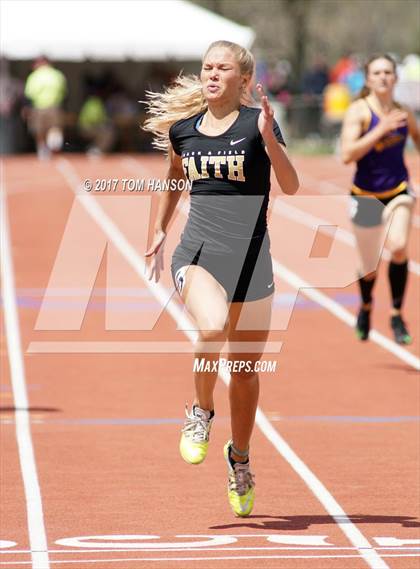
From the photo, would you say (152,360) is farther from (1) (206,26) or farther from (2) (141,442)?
(1) (206,26)

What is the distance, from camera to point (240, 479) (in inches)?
292

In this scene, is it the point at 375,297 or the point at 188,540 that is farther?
the point at 375,297

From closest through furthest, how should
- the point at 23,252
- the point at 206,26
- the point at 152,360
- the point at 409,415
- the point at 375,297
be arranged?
the point at 409,415
the point at 152,360
the point at 375,297
the point at 23,252
the point at 206,26

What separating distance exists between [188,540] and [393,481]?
174 cm

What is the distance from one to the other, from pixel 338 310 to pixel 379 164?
3.66 meters

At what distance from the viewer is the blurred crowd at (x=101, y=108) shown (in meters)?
35.0

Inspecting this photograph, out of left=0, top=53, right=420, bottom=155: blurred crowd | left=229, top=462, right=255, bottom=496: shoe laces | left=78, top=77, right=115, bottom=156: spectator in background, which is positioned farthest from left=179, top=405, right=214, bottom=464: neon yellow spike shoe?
left=78, top=77, right=115, bottom=156: spectator in background

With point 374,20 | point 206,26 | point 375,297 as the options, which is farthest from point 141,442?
point 374,20

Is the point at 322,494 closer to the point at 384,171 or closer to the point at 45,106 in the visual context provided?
the point at 384,171

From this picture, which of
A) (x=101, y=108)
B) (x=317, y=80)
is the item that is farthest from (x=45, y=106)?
(x=317, y=80)

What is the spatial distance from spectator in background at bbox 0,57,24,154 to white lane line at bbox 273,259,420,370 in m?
18.7

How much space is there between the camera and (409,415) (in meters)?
10.6

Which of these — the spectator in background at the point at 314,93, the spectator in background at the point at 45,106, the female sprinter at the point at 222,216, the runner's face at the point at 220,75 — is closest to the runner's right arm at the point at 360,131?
the female sprinter at the point at 222,216

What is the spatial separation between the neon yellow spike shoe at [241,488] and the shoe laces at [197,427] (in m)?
0.37
